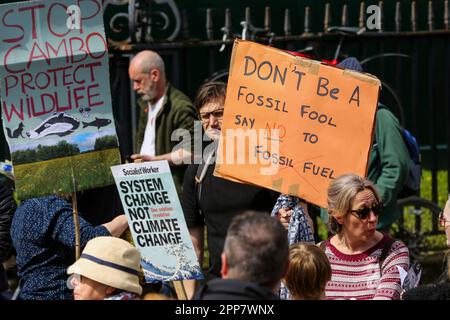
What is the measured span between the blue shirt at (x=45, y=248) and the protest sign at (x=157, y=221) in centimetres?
27

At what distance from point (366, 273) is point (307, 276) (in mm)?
675

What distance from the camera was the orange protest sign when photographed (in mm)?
5602

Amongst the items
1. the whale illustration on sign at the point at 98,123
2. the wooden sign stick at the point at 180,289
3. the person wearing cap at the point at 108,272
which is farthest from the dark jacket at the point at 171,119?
the person wearing cap at the point at 108,272

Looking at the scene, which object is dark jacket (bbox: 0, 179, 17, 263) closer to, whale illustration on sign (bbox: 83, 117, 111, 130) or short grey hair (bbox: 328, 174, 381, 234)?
whale illustration on sign (bbox: 83, 117, 111, 130)

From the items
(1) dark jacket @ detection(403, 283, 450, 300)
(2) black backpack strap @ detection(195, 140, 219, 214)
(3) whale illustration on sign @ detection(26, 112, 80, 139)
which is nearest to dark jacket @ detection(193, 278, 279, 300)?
(1) dark jacket @ detection(403, 283, 450, 300)

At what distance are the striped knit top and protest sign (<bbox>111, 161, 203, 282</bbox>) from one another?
72 centimetres

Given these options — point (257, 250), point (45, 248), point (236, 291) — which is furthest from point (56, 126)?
point (236, 291)

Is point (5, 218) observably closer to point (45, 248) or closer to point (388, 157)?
point (45, 248)

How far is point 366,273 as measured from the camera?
5.33m

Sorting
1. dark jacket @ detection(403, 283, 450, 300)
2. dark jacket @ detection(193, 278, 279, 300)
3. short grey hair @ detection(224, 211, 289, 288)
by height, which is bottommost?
dark jacket @ detection(403, 283, 450, 300)

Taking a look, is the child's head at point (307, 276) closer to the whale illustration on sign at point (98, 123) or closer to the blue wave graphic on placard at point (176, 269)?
the blue wave graphic on placard at point (176, 269)

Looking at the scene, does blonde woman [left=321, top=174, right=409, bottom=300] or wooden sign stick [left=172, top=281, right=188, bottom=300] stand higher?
blonde woman [left=321, top=174, right=409, bottom=300]

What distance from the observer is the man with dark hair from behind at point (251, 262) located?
3.74m
